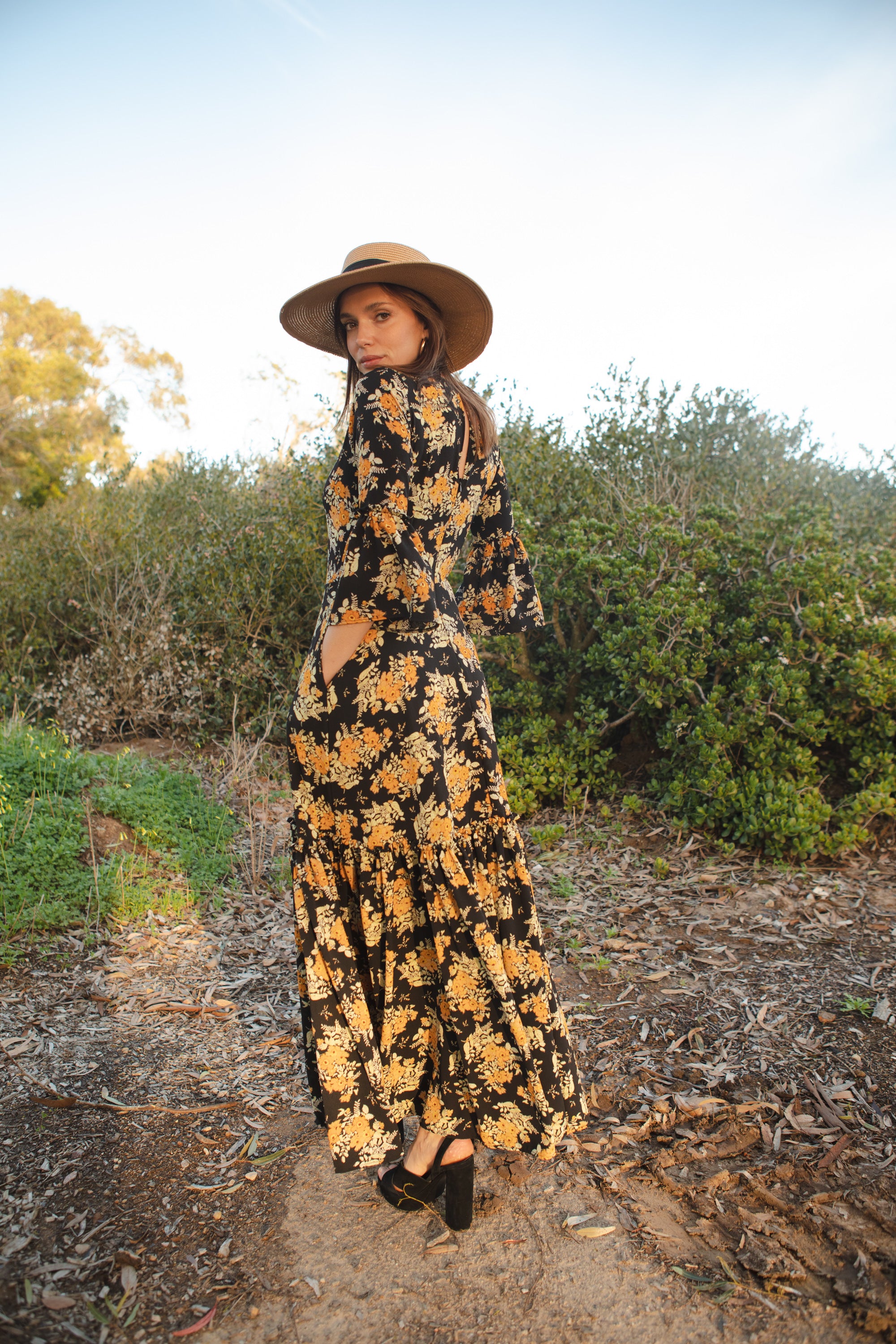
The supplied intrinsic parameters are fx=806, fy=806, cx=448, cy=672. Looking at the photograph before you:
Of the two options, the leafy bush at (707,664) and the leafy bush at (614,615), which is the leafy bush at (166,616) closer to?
the leafy bush at (614,615)

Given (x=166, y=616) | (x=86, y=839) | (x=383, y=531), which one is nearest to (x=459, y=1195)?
(x=383, y=531)

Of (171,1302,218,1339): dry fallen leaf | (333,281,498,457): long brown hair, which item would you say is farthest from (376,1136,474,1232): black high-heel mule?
(333,281,498,457): long brown hair

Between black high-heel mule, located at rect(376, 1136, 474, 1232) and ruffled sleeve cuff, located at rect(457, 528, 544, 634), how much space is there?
4.44ft

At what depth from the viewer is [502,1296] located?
1746mm

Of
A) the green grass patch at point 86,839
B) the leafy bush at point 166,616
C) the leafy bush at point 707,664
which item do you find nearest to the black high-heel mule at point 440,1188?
the green grass patch at point 86,839

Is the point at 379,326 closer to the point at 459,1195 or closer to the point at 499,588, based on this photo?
the point at 499,588

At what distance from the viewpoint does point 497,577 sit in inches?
92.4

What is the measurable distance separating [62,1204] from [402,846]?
1.26 meters

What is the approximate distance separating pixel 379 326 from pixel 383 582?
2.19 ft

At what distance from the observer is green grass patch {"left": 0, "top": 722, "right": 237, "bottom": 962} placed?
342cm

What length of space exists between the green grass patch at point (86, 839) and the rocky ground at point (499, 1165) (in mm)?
182

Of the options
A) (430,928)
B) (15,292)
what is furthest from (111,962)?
(15,292)

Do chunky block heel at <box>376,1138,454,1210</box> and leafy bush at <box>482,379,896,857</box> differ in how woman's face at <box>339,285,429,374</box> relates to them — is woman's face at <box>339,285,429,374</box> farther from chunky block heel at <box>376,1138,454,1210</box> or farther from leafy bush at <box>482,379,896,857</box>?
leafy bush at <box>482,379,896,857</box>

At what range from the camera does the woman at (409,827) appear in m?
1.83
